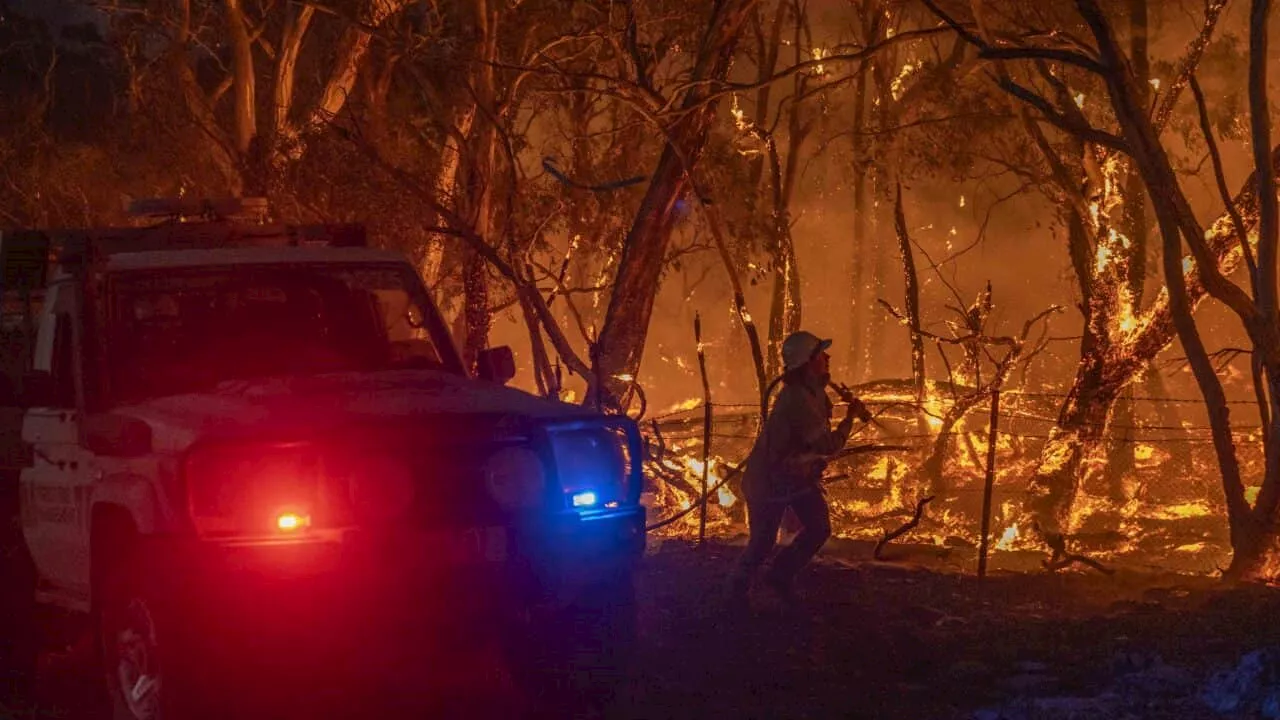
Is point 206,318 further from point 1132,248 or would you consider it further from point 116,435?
point 1132,248

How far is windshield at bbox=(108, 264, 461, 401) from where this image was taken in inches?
285

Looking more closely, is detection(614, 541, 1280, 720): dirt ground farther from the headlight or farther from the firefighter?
the headlight

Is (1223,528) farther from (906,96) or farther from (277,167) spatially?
(277,167)

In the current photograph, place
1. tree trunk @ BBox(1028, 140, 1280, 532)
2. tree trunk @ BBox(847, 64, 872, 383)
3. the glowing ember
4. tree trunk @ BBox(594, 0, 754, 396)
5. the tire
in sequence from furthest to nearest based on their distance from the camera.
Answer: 1. tree trunk @ BBox(847, 64, 872, 383)
2. the glowing ember
3. tree trunk @ BBox(1028, 140, 1280, 532)
4. tree trunk @ BBox(594, 0, 754, 396)
5. the tire

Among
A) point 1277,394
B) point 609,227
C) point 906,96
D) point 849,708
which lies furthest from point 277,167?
point 849,708

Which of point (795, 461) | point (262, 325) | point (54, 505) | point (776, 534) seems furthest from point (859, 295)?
point (54, 505)

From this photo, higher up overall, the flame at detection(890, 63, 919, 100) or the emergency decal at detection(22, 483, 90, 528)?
the flame at detection(890, 63, 919, 100)

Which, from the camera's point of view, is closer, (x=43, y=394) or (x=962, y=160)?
(x=43, y=394)

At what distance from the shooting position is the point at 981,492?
2088cm

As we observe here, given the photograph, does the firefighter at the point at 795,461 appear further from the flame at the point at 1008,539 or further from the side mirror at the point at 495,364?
the flame at the point at 1008,539

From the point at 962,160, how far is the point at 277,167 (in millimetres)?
10275

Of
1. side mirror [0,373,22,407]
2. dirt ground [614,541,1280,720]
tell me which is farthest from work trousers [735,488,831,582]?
side mirror [0,373,22,407]

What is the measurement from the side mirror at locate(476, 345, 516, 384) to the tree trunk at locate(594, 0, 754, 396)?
7274mm

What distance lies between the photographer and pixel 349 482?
6113 mm
